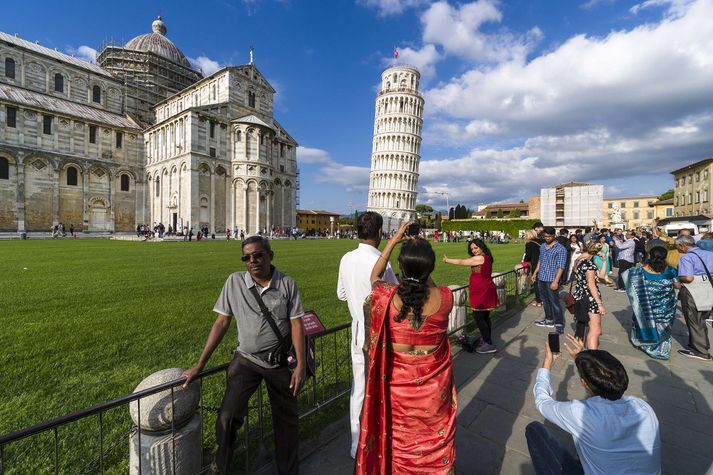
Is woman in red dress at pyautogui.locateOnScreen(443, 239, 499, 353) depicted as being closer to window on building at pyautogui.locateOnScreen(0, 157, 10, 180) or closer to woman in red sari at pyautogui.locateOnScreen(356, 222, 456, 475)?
woman in red sari at pyautogui.locateOnScreen(356, 222, 456, 475)

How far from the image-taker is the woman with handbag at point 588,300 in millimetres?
4879

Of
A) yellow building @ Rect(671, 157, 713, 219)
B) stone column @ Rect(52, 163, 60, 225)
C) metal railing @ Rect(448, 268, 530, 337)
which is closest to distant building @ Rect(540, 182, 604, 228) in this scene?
yellow building @ Rect(671, 157, 713, 219)

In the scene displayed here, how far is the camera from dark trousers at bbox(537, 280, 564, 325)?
6.27 metres

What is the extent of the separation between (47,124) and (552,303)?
49.7 metres

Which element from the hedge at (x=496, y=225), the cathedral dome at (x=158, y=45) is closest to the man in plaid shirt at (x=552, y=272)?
the hedge at (x=496, y=225)

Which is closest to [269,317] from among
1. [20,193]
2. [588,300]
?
[588,300]

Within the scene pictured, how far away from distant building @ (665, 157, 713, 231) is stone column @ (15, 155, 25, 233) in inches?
2853

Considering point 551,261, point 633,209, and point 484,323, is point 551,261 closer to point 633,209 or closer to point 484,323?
point 484,323

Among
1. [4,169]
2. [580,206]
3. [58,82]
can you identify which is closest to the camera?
[4,169]

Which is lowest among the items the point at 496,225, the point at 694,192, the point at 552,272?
the point at 552,272

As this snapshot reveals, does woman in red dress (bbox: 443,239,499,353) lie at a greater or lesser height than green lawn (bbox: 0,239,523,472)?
greater

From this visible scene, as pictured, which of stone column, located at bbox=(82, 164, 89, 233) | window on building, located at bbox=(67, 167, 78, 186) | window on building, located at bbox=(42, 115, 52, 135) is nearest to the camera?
window on building, located at bbox=(42, 115, 52, 135)

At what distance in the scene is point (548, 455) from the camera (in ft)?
7.03

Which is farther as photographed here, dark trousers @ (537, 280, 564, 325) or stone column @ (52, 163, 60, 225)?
stone column @ (52, 163, 60, 225)
